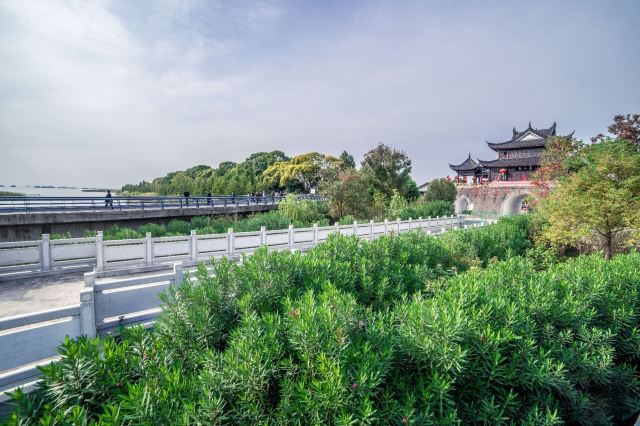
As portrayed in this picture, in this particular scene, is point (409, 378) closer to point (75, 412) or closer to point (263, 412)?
point (263, 412)

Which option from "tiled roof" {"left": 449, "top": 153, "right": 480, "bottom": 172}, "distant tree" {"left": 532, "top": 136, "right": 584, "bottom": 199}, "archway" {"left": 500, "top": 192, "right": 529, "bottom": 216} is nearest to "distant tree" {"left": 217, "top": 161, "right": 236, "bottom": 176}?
"tiled roof" {"left": 449, "top": 153, "right": 480, "bottom": 172}

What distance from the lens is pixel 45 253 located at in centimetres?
929

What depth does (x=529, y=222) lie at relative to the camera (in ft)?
58.5

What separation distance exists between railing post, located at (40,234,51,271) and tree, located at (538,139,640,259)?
1899 centimetres

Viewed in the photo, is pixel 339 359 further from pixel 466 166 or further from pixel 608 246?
pixel 466 166

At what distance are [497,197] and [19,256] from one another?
5161 centimetres

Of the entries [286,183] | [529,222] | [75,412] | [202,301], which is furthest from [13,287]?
[286,183]

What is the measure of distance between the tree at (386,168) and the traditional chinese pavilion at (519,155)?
27394mm

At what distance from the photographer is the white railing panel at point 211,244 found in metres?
11.3

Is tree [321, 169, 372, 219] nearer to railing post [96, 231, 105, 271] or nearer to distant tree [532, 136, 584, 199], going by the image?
distant tree [532, 136, 584, 199]

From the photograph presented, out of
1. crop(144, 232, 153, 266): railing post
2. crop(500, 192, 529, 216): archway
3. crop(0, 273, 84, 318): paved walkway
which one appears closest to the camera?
crop(0, 273, 84, 318): paved walkway

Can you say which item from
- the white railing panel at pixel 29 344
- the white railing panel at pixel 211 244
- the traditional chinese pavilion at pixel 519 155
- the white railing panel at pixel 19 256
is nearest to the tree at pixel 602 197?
the white railing panel at pixel 211 244

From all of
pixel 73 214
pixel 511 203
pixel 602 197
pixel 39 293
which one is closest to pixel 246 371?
pixel 39 293

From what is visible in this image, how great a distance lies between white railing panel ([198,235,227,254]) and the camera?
11.3m
